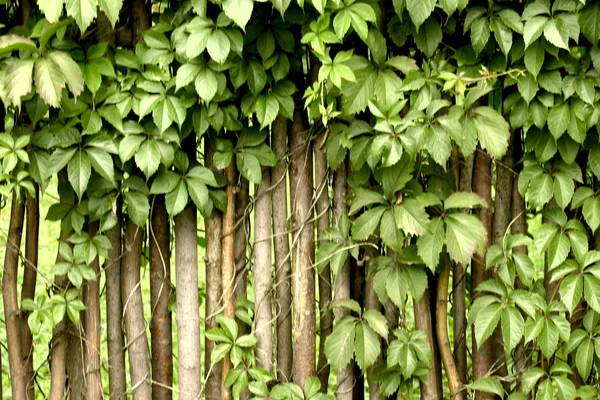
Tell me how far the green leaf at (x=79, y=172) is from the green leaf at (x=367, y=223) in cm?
89

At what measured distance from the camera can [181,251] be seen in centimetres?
297

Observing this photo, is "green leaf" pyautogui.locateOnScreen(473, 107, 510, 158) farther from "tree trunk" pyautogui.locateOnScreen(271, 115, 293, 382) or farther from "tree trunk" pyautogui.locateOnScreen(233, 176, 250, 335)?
"tree trunk" pyautogui.locateOnScreen(233, 176, 250, 335)

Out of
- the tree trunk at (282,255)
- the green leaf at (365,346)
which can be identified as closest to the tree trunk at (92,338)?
the tree trunk at (282,255)

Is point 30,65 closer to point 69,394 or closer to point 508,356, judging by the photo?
point 69,394

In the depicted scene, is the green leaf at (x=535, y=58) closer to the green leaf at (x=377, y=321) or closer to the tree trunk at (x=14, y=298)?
the green leaf at (x=377, y=321)

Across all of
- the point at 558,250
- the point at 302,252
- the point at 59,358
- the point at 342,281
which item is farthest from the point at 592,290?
the point at 59,358

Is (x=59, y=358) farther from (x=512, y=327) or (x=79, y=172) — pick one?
(x=512, y=327)

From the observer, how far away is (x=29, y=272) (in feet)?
9.57

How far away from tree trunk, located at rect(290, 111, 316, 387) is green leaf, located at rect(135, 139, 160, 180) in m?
0.51

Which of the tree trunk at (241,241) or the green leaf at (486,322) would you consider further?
the tree trunk at (241,241)

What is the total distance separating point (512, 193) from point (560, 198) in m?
0.22

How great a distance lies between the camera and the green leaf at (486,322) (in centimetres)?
274

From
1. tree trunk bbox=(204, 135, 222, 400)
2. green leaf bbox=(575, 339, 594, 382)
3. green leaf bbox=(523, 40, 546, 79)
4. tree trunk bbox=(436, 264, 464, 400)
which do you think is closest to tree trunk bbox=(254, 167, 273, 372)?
tree trunk bbox=(204, 135, 222, 400)

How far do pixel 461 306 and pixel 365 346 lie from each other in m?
0.44
